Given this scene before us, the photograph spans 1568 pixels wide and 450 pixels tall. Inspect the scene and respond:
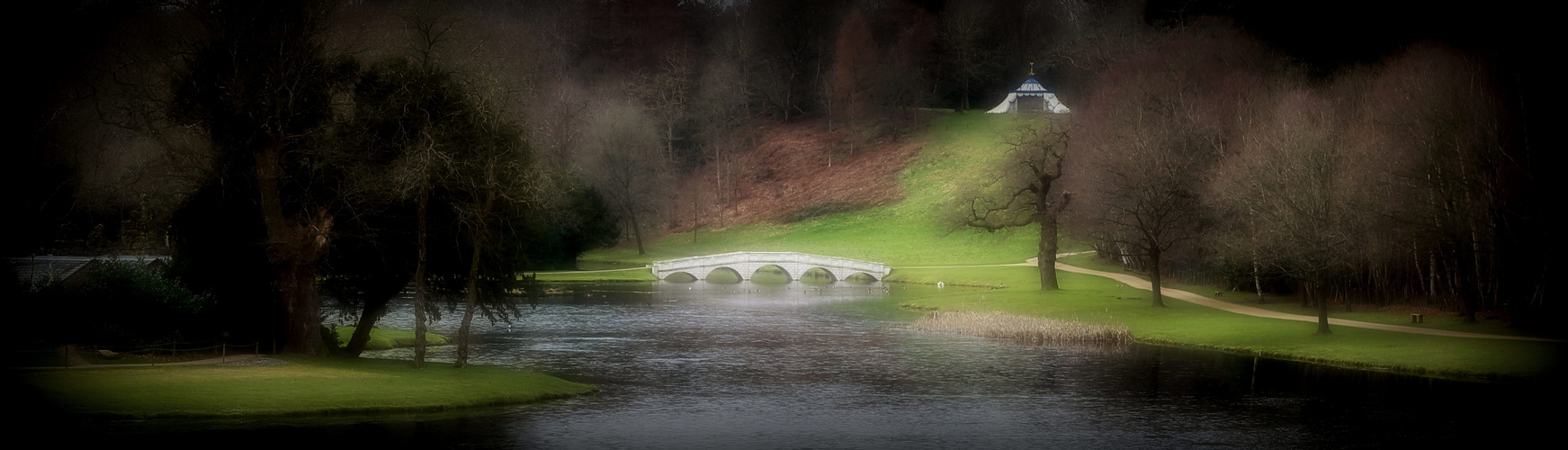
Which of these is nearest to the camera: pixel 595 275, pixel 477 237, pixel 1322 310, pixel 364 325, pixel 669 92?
pixel 477 237

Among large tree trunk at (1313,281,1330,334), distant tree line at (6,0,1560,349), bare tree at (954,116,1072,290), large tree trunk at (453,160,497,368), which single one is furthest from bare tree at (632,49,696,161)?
large tree trunk at (453,160,497,368)

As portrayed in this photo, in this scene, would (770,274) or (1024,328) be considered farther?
(770,274)

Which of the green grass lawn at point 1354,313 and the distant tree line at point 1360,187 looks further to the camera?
the green grass lawn at point 1354,313

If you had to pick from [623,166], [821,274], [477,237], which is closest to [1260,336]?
[477,237]

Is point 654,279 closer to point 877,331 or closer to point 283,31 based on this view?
point 877,331

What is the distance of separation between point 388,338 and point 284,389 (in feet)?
54.0

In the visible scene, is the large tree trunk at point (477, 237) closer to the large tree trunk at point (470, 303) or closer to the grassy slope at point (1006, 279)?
the large tree trunk at point (470, 303)

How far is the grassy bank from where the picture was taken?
83.1 feet

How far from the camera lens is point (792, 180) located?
120 metres

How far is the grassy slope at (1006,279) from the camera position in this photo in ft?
121

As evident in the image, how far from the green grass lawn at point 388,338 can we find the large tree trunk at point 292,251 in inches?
325

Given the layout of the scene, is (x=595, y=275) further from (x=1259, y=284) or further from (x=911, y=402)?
(x=911, y=402)

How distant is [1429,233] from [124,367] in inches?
1585

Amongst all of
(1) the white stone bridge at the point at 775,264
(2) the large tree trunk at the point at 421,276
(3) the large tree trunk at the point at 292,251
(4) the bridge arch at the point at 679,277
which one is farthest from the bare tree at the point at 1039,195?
(3) the large tree trunk at the point at 292,251
